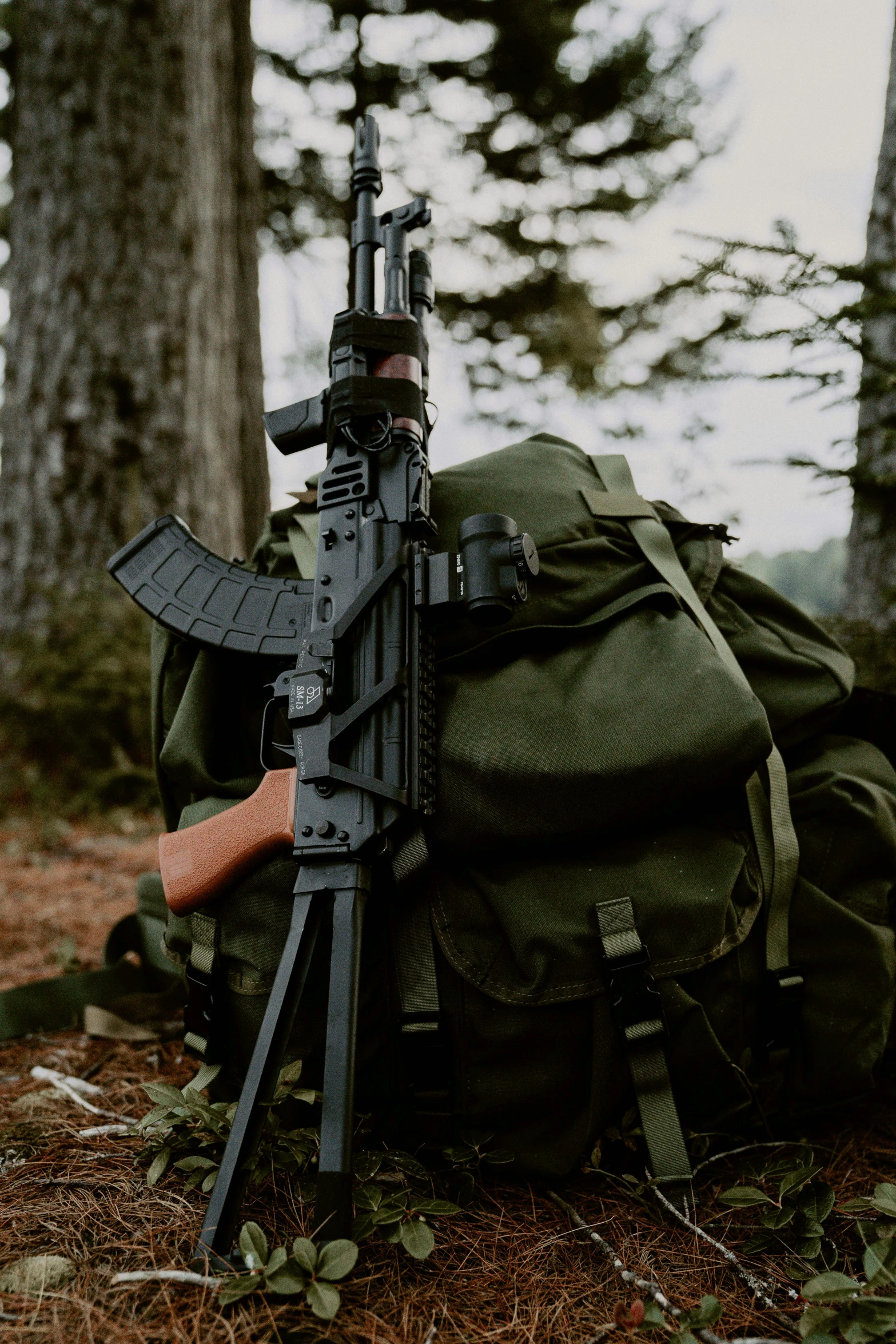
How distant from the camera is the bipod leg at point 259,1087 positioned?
1360mm

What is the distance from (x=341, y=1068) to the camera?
1.48 meters

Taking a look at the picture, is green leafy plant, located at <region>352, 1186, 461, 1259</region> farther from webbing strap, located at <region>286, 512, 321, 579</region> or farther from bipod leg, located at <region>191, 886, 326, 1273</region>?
webbing strap, located at <region>286, 512, 321, 579</region>

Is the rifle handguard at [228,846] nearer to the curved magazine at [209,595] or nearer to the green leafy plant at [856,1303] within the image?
the curved magazine at [209,595]

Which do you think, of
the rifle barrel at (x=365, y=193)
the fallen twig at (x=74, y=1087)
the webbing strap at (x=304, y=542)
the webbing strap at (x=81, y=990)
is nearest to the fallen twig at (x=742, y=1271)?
the fallen twig at (x=74, y=1087)

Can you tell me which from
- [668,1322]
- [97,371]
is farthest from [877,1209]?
[97,371]

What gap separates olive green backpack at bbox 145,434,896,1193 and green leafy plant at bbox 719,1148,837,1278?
155 mm

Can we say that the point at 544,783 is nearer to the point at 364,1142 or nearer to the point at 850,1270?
the point at 364,1142

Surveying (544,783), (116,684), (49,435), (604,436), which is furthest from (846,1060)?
(604,436)

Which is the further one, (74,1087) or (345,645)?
(74,1087)

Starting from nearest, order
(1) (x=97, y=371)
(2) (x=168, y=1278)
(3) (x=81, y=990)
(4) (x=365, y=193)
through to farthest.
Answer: (2) (x=168, y=1278)
(4) (x=365, y=193)
(3) (x=81, y=990)
(1) (x=97, y=371)

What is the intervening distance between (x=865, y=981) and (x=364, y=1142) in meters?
1.12

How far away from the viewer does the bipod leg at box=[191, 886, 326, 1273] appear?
4.46ft

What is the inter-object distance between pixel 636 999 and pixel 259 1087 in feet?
2.37

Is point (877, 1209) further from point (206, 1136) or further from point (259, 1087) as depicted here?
point (206, 1136)
